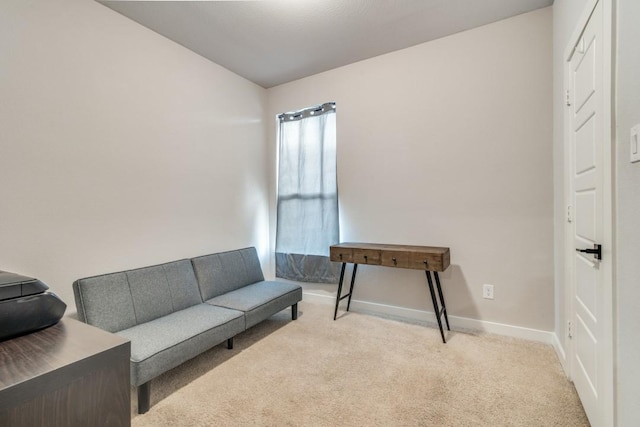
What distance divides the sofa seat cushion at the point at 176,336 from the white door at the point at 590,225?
216 centimetres

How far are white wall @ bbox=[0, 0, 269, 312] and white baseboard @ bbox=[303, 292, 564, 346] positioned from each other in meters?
1.64

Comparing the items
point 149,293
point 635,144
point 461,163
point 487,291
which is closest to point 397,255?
point 487,291

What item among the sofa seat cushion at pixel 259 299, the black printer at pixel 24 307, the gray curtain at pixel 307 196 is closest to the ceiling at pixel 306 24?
the gray curtain at pixel 307 196

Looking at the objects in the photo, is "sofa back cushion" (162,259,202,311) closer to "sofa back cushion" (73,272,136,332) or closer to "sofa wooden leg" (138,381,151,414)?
"sofa back cushion" (73,272,136,332)

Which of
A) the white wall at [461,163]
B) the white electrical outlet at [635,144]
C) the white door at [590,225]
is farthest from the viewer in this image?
the white wall at [461,163]

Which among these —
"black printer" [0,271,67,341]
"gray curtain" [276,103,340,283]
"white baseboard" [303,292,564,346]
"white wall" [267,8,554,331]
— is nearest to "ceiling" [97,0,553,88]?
"white wall" [267,8,554,331]

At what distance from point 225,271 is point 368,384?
169 cm

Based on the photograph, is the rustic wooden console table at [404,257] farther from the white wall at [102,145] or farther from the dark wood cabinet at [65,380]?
the dark wood cabinet at [65,380]

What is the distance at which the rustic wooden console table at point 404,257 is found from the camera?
252 cm

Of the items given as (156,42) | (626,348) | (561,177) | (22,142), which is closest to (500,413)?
(626,348)

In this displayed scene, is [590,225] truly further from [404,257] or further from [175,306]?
[175,306]

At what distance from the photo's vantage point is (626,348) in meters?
1.10

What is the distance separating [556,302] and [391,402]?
162cm

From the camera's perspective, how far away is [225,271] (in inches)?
117
